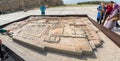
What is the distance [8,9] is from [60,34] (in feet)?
45.9

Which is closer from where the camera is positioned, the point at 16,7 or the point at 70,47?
the point at 70,47

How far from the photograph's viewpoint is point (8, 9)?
1895 centimetres

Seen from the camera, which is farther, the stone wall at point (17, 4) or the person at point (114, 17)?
the stone wall at point (17, 4)

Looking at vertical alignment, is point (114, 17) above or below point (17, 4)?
above

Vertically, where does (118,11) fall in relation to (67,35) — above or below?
above

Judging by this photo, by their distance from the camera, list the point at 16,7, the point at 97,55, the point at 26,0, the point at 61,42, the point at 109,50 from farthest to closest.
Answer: the point at 26,0 → the point at 16,7 → the point at 61,42 → the point at 109,50 → the point at 97,55

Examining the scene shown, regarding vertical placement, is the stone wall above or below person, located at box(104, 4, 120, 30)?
below

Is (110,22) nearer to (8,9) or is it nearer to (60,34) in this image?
(60,34)

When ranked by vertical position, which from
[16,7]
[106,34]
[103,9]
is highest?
[103,9]

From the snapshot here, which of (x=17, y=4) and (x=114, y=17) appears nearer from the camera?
(x=114, y=17)

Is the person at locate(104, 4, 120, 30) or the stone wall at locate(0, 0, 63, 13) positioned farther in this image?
the stone wall at locate(0, 0, 63, 13)

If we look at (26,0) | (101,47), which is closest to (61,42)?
(101,47)

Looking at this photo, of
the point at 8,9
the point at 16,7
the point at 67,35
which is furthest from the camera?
the point at 16,7

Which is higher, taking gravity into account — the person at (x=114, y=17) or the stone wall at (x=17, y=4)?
the person at (x=114, y=17)
